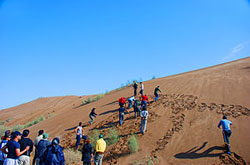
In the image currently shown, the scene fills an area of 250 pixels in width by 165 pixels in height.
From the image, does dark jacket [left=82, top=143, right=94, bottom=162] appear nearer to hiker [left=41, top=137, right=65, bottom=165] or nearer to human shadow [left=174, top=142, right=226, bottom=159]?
hiker [left=41, top=137, right=65, bottom=165]

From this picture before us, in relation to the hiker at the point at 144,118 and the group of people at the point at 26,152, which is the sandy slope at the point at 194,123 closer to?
the hiker at the point at 144,118

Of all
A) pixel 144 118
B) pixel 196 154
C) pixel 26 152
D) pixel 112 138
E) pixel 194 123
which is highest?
pixel 144 118

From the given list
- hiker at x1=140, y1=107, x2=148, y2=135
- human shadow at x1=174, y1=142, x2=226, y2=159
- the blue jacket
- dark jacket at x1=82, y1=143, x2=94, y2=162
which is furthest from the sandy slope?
the blue jacket

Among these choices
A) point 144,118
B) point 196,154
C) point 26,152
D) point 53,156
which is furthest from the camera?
point 144,118

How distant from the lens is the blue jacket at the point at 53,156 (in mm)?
4172

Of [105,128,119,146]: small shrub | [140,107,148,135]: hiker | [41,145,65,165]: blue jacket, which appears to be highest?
[140,107,148,135]: hiker

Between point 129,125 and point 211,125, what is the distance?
13.6ft

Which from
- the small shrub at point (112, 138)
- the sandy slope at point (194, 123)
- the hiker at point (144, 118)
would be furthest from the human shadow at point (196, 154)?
the small shrub at point (112, 138)

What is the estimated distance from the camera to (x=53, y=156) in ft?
13.8

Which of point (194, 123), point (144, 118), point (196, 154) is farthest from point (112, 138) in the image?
point (194, 123)

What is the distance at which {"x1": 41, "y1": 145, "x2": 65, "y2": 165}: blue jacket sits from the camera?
13.7 feet

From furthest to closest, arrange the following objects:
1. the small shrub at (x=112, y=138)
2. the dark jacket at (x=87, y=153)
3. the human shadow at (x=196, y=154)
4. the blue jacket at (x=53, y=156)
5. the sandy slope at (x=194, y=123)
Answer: the small shrub at (x=112, y=138) → the sandy slope at (x=194, y=123) → the human shadow at (x=196, y=154) → the dark jacket at (x=87, y=153) → the blue jacket at (x=53, y=156)

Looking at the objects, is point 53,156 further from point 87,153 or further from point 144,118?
point 144,118

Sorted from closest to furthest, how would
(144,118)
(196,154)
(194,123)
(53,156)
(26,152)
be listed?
1. (53,156)
2. (26,152)
3. (196,154)
4. (144,118)
5. (194,123)
